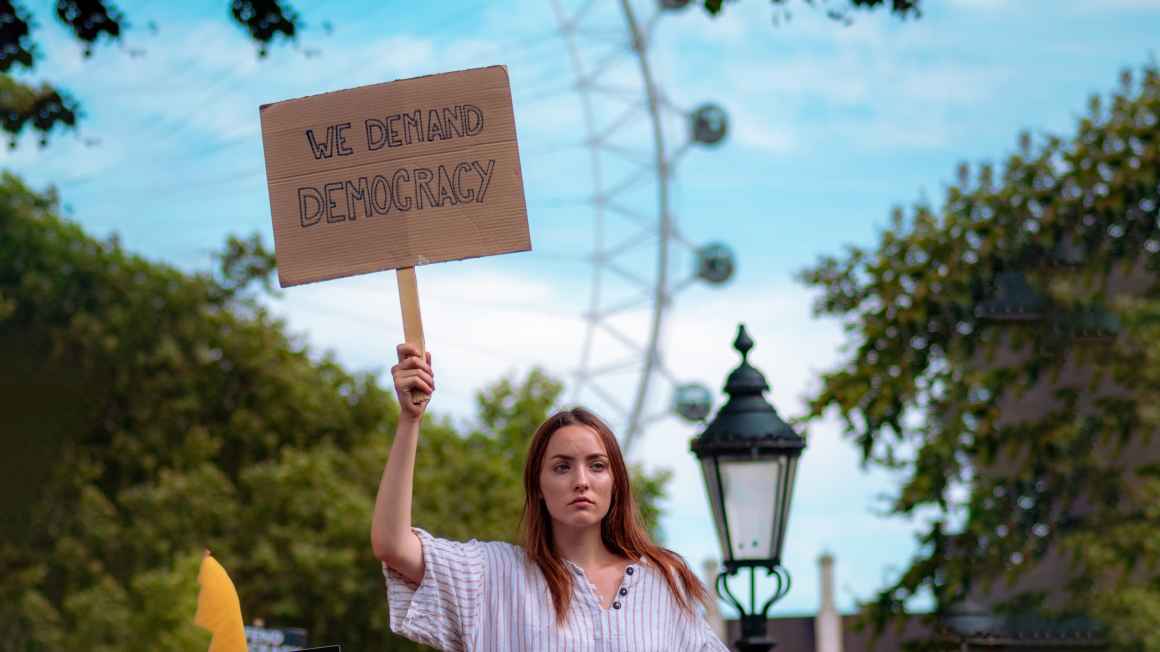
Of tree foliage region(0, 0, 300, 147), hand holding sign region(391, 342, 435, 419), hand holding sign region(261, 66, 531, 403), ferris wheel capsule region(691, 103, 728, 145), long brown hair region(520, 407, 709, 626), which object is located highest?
ferris wheel capsule region(691, 103, 728, 145)

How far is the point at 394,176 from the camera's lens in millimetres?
4328

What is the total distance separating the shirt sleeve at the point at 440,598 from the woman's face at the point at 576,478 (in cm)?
22

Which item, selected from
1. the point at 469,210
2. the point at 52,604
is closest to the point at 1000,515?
the point at 469,210

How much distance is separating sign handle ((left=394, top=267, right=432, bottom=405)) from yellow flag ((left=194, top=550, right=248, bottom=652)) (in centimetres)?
58

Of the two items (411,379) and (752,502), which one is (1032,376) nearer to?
(752,502)

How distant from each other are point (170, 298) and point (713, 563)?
1257 centimetres

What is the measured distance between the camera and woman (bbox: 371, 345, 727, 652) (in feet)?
12.2

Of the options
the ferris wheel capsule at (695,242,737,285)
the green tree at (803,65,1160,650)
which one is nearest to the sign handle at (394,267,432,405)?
the green tree at (803,65,1160,650)

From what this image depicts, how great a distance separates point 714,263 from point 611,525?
107 ft

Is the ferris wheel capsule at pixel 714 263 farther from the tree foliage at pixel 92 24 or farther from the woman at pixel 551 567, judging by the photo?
the woman at pixel 551 567

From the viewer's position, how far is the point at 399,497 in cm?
370

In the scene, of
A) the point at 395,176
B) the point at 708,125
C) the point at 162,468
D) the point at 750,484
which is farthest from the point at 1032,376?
the point at 708,125

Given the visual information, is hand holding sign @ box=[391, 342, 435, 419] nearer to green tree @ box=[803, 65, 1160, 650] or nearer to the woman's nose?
the woman's nose

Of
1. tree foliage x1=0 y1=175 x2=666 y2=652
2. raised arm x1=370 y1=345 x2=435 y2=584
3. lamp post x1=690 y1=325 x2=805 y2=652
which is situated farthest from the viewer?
tree foliage x1=0 y1=175 x2=666 y2=652
